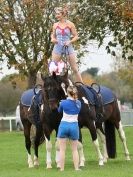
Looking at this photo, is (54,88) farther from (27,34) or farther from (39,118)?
(27,34)

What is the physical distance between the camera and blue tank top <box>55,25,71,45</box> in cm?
1741

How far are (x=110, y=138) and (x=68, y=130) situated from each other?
4839mm

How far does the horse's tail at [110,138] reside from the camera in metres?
20.0

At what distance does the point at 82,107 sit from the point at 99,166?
1.62m

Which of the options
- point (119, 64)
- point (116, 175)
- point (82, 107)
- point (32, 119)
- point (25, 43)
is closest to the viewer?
point (116, 175)

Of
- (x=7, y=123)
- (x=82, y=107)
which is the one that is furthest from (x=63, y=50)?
(x=7, y=123)

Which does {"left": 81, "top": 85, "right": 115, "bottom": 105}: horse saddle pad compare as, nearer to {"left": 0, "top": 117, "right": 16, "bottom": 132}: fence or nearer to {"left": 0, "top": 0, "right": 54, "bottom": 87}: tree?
{"left": 0, "top": 0, "right": 54, "bottom": 87}: tree

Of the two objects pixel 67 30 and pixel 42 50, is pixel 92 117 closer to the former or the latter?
pixel 67 30

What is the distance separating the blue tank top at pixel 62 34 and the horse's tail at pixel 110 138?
3.77m

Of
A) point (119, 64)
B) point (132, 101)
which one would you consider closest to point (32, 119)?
point (119, 64)

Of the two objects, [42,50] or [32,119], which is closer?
[32,119]

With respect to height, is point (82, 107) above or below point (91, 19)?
below

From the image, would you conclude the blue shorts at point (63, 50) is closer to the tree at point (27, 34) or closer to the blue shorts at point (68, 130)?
the blue shorts at point (68, 130)

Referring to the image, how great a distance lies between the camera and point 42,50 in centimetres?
4388
